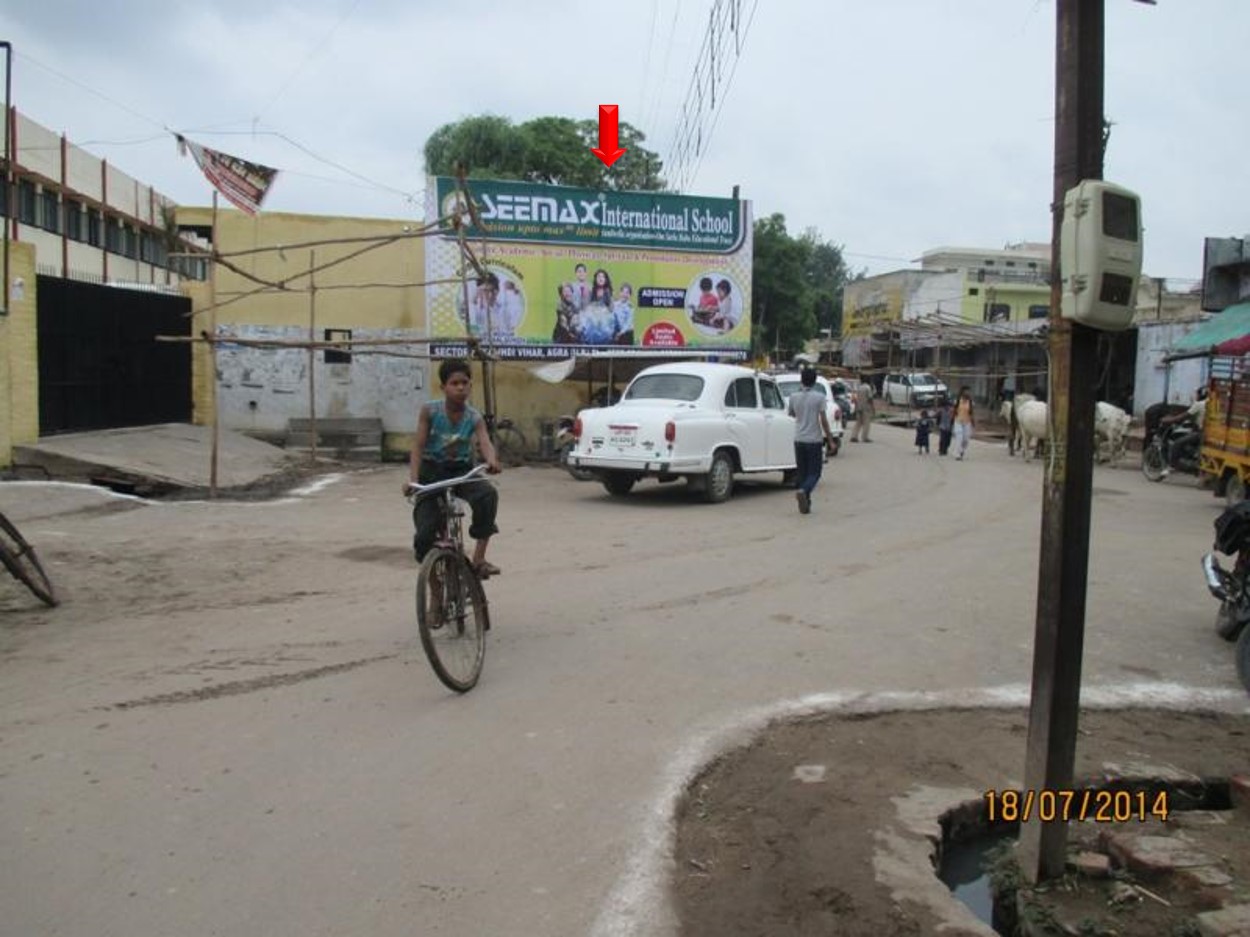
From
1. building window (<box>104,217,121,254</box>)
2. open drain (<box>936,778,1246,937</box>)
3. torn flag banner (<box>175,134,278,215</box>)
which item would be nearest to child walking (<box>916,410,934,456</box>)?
torn flag banner (<box>175,134,278,215</box>)

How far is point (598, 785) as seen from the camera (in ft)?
14.3

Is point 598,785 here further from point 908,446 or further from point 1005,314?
point 1005,314

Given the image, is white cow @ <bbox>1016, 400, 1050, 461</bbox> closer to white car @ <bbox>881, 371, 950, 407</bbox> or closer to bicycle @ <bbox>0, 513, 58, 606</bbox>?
bicycle @ <bbox>0, 513, 58, 606</bbox>

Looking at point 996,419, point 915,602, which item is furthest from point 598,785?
point 996,419

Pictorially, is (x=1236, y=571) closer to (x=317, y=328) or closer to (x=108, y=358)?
(x=108, y=358)

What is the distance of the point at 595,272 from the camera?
21.5 meters

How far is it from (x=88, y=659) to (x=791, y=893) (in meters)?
4.46

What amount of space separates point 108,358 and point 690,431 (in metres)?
9.45

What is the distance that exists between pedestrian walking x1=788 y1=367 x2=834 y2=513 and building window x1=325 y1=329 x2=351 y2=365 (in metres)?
10.8

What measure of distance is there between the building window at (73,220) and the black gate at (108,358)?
1671 centimetres

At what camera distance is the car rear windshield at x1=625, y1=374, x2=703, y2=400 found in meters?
14.5

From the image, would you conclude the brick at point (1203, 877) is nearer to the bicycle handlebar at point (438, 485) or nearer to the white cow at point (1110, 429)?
the bicycle handlebar at point (438, 485)

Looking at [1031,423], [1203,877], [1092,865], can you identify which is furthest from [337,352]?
[1203,877]
